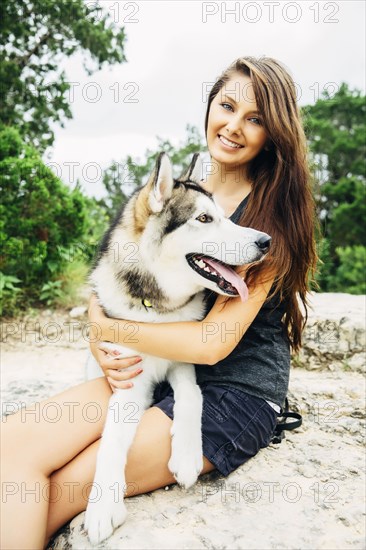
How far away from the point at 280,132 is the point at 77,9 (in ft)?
27.6

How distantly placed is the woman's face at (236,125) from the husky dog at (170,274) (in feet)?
0.80

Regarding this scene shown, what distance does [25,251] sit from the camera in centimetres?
598

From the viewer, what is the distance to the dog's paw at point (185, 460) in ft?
6.70

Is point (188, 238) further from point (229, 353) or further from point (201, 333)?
point (229, 353)

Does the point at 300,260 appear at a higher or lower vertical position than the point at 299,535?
higher

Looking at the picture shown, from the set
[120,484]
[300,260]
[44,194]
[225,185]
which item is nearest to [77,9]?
[44,194]

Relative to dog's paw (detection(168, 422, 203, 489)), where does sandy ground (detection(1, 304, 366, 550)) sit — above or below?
below

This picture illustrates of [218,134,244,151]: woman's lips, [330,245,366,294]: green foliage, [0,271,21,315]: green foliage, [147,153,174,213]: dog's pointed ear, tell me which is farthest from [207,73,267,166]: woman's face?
[330,245,366,294]: green foliage

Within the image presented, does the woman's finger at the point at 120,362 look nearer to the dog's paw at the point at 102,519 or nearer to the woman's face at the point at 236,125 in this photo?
the dog's paw at the point at 102,519

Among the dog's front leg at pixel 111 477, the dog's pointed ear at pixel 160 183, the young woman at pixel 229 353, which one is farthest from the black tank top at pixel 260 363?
the dog's pointed ear at pixel 160 183

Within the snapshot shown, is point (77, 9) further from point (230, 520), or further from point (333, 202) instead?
point (333, 202)

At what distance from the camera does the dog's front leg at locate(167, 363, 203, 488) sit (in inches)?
80.5

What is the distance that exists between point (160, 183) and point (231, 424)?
1.15m

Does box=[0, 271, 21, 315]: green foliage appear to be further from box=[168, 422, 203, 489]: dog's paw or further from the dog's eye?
box=[168, 422, 203, 489]: dog's paw
